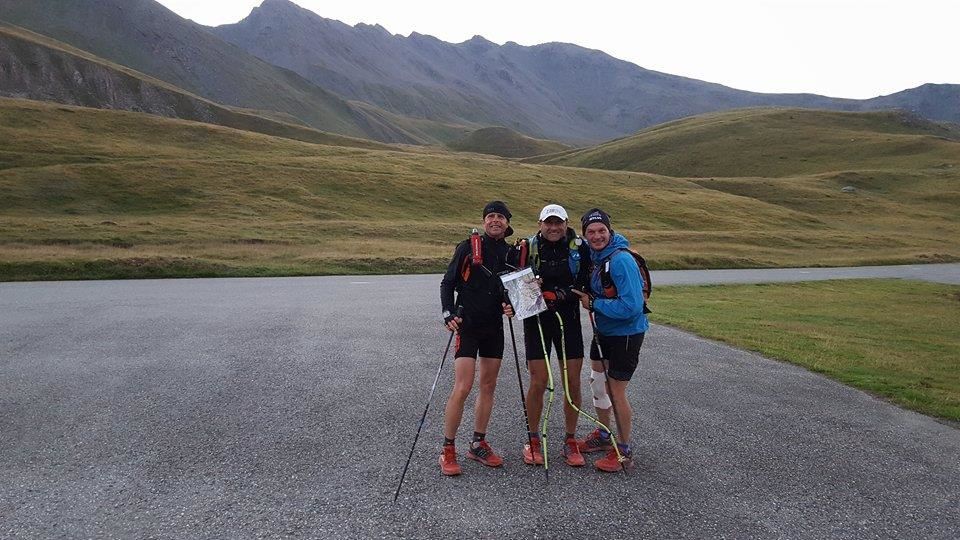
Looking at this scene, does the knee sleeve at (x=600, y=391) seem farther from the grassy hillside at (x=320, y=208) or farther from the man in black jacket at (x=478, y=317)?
the grassy hillside at (x=320, y=208)

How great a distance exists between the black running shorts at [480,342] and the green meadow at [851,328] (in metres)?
7.67

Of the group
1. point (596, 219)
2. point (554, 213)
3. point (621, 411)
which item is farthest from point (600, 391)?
point (554, 213)

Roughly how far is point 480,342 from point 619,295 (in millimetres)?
1685

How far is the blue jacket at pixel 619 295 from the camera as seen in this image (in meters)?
6.69

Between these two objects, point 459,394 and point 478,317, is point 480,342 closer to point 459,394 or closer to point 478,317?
point 478,317

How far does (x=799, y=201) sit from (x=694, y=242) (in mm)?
49158

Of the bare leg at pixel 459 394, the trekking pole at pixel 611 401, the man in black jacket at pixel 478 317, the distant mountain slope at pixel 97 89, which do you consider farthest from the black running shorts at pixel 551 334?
the distant mountain slope at pixel 97 89

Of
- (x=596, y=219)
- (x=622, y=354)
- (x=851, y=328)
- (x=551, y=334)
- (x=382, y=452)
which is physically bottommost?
(x=851, y=328)

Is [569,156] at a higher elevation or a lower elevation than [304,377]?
higher

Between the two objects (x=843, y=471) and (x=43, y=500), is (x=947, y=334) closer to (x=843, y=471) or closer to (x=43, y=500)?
(x=843, y=471)

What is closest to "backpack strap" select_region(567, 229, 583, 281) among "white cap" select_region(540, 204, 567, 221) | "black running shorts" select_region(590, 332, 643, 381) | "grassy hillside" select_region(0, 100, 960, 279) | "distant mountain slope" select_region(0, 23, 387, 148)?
"white cap" select_region(540, 204, 567, 221)

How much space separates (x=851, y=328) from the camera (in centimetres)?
1797

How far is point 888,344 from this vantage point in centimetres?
1560

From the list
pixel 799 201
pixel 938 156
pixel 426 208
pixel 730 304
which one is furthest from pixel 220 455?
pixel 938 156
